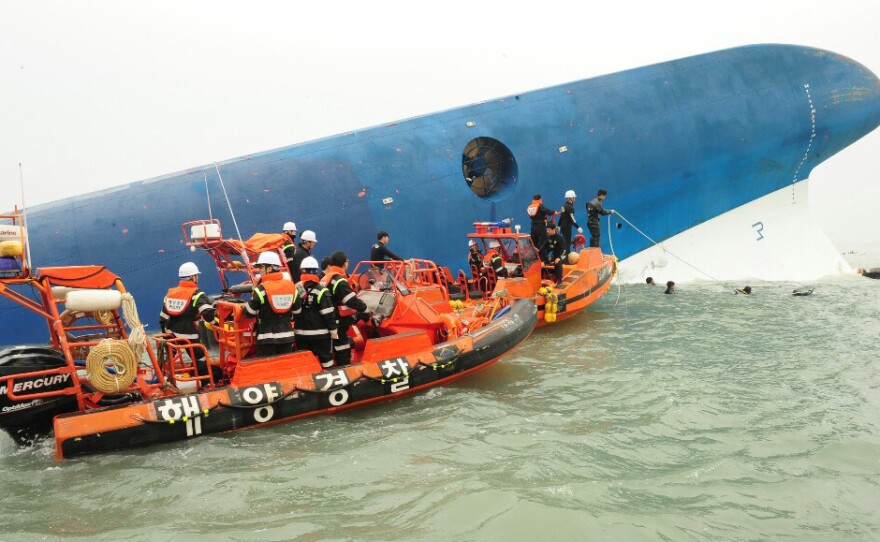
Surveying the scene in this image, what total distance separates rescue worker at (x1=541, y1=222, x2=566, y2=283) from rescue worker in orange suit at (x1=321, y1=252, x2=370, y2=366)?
15.1 feet

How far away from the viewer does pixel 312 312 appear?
626 centimetres

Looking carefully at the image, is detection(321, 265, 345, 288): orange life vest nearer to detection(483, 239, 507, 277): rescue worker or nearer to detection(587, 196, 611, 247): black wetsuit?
detection(483, 239, 507, 277): rescue worker

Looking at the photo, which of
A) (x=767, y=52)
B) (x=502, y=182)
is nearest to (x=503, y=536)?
(x=502, y=182)

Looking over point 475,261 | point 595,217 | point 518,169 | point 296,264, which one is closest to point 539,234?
point 475,261

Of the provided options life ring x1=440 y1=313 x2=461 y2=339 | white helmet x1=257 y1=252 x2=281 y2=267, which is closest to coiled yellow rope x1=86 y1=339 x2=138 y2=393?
white helmet x1=257 y1=252 x2=281 y2=267

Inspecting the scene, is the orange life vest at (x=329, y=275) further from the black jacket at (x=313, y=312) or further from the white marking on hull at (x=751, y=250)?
the white marking on hull at (x=751, y=250)

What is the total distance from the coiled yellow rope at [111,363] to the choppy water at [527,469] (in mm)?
602

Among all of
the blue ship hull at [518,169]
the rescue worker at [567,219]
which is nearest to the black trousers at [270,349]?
the blue ship hull at [518,169]

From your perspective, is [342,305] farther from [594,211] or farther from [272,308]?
[594,211]

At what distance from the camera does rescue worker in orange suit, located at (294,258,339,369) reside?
6227 mm

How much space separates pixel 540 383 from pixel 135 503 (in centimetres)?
435

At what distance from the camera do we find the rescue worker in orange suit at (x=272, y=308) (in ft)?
19.2

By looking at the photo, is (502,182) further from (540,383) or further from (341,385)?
(341,385)

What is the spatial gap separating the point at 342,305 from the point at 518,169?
7.61 m
